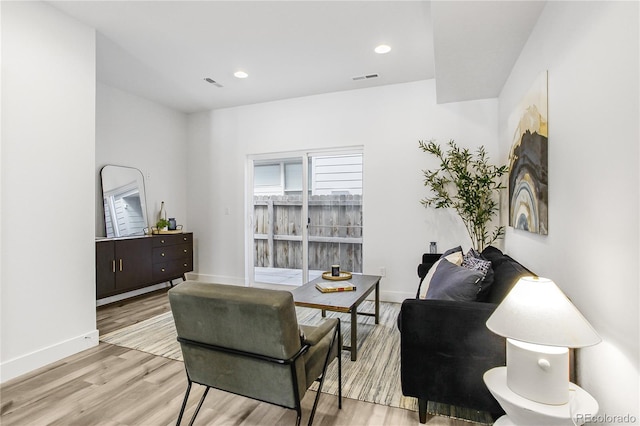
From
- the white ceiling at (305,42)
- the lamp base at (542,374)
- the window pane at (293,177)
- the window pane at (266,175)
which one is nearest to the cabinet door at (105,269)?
the white ceiling at (305,42)

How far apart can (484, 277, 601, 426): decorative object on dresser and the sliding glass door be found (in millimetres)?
3254

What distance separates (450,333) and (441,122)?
3.04 m

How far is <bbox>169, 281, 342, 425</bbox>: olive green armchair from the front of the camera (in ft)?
4.83

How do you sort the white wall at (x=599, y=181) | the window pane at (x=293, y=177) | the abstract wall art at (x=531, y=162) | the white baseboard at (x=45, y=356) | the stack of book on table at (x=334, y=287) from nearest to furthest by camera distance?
the white wall at (x=599, y=181), the abstract wall art at (x=531, y=162), the white baseboard at (x=45, y=356), the stack of book on table at (x=334, y=287), the window pane at (x=293, y=177)

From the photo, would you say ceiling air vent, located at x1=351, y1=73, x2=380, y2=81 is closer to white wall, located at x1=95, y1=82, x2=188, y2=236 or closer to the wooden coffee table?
the wooden coffee table

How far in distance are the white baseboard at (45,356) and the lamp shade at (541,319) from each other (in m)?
3.10

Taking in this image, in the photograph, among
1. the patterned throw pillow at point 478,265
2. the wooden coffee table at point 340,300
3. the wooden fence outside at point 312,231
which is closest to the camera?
the patterned throw pillow at point 478,265

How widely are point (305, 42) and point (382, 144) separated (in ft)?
5.46

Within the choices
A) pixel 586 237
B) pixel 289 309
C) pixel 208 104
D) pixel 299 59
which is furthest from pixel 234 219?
pixel 586 237

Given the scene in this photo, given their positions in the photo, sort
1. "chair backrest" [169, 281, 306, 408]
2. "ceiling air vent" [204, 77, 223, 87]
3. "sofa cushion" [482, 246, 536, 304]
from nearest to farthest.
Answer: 1. "chair backrest" [169, 281, 306, 408]
2. "sofa cushion" [482, 246, 536, 304]
3. "ceiling air vent" [204, 77, 223, 87]

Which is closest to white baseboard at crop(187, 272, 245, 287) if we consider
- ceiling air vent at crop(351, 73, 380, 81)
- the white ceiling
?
the white ceiling

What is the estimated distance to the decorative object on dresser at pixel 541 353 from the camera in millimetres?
1212

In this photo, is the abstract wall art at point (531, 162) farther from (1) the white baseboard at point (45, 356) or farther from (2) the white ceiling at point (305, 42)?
(1) the white baseboard at point (45, 356)

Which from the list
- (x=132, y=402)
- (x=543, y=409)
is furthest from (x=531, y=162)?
(x=132, y=402)
